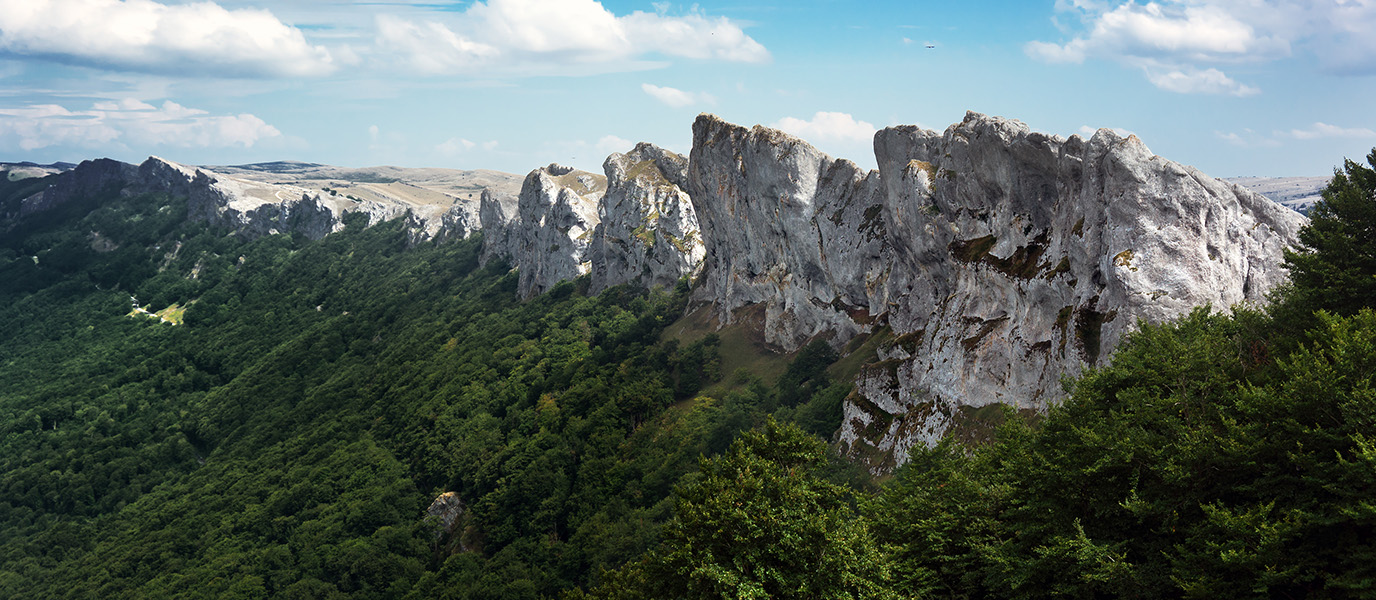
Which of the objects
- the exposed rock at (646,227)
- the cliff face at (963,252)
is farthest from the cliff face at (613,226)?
the cliff face at (963,252)

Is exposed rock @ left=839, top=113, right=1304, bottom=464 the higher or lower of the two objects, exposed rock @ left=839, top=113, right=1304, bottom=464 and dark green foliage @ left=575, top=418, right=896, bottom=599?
the higher

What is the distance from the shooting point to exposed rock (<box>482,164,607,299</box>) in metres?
157

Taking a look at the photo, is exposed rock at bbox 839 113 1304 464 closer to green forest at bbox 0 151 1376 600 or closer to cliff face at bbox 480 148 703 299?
green forest at bbox 0 151 1376 600

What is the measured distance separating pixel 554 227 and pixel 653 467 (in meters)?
89.0

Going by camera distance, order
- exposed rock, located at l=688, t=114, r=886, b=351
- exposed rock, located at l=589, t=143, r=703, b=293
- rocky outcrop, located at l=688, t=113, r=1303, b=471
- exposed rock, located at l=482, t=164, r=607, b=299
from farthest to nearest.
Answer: exposed rock, located at l=482, t=164, r=607, b=299
exposed rock, located at l=589, t=143, r=703, b=293
exposed rock, located at l=688, t=114, r=886, b=351
rocky outcrop, located at l=688, t=113, r=1303, b=471

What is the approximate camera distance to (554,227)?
528 feet

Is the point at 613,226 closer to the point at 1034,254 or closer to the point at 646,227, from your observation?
the point at 646,227

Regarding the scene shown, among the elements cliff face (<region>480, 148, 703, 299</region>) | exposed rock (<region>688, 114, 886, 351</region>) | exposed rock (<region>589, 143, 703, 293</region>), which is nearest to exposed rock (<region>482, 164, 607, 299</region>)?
cliff face (<region>480, 148, 703, 299</region>)

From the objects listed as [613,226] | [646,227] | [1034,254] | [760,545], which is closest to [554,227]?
[613,226]

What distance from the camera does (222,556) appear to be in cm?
9831

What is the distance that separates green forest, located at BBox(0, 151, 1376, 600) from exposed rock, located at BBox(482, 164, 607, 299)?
30.4 feet

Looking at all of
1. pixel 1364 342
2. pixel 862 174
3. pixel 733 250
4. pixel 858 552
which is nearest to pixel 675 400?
pixel 733 250

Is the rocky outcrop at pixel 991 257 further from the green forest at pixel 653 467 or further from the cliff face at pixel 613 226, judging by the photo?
the cliff face at pixel 613 226

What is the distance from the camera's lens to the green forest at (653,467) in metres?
22.2
